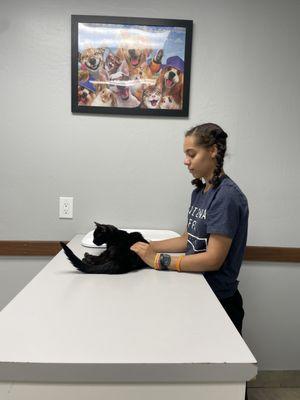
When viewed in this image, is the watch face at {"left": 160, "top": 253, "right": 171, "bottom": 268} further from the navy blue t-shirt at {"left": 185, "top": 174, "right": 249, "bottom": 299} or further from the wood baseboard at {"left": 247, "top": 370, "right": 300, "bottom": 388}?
the wood baseboard at {"left": 247, "top": 370, "right": 300, "bottom": 388}

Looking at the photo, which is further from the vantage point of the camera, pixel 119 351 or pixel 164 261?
pixel 164 261

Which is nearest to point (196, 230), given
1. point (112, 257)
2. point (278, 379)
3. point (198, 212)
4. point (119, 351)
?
point (198, 212)

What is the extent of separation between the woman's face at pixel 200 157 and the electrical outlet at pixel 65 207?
30.1 inches

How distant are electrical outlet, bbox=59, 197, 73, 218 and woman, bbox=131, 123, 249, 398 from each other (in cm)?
64

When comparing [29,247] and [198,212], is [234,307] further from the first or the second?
[29,247]

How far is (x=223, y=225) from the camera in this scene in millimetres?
1124

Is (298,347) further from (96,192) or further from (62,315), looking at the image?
(62,315)

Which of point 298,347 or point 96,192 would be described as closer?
point 96,192

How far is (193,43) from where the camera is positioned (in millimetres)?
1696

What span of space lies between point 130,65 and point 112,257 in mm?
989

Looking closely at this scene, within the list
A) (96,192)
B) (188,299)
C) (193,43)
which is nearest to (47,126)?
(96,192)

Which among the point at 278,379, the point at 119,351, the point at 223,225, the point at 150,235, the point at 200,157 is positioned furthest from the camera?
the point at 278,379

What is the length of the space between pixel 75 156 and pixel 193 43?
810 mm

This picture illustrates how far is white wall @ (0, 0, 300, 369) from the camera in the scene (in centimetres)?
167
